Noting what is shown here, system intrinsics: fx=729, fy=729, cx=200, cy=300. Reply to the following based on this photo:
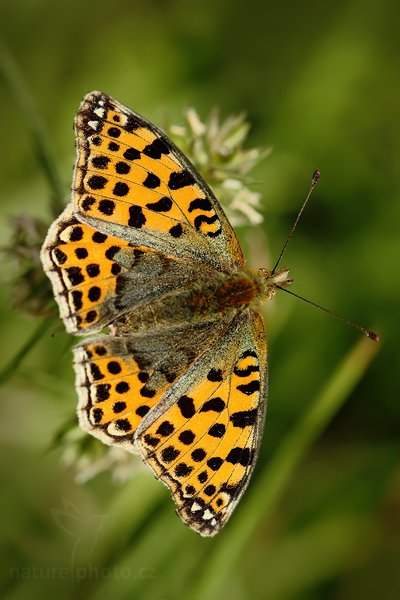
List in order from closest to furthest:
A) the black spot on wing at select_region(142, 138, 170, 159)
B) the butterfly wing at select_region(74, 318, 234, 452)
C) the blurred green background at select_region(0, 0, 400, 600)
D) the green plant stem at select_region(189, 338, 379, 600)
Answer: the butterfly wing at select_region(74, 318, 234, 452) → the black spot on wing at select_region(142, 138, 170, 159) → the green plant stem at select_region(189, 338, 379, 600) → the blurred green background at select_region(0, 0, 400, 600)

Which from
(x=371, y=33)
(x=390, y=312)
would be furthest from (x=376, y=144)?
(x=390, y=312)

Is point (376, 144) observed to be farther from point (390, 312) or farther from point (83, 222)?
point (83, 222)

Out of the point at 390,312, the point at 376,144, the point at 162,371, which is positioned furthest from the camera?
the point at 376,144

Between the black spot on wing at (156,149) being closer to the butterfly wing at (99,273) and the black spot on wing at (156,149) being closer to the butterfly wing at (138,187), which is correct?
the butterfly wing at (138,187)

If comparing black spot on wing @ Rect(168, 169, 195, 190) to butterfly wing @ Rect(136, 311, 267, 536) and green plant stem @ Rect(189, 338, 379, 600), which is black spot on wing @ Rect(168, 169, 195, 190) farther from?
green plant stem @ Rect(189, 338, 379, 600)


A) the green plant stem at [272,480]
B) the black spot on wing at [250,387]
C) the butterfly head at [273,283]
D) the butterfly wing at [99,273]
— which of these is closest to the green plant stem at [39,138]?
the butterfly wing at [99,273]

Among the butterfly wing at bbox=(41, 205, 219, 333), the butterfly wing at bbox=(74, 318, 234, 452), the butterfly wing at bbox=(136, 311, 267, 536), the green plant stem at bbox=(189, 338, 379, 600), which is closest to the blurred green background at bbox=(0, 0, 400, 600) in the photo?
the green plant stem at bbox=(189, 338, 379, 600)
